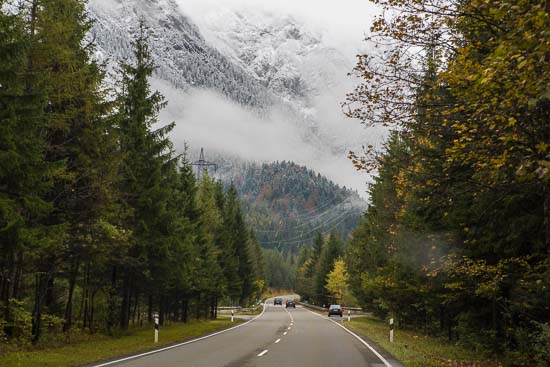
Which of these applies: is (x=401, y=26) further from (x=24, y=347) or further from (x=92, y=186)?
(x=24, y=347)

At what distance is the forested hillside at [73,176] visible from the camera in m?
12.8

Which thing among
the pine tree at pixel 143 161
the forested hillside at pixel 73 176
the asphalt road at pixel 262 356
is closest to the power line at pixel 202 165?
the forested hillside at pixel 73 176

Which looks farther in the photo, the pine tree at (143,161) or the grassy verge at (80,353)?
the pine tree at (143,161)

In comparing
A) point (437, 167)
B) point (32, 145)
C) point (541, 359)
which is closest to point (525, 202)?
point (437, 167)

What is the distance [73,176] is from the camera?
16031 mm

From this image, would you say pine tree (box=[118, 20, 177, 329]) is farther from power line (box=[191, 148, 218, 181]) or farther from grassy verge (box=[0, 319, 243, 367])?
power line (box=[191, 148, 218, 181])

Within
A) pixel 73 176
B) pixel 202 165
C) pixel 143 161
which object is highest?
pixel 202 165

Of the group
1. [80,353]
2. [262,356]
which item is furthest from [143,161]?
[262,356]

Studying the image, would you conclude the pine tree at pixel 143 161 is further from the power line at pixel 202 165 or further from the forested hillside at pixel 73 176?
the power line at pixel 202 165

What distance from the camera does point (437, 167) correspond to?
12180mm

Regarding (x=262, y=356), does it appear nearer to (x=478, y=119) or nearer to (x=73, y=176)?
(x=73, y=176)

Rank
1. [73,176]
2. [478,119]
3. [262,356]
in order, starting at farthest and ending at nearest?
1. [73,176]
2. [262,356]
3. [478,119]

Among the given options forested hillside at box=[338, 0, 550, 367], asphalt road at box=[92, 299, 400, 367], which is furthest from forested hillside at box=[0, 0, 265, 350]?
forested hillside at box=[338, 0, 550, 367]

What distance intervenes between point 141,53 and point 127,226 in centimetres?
872
